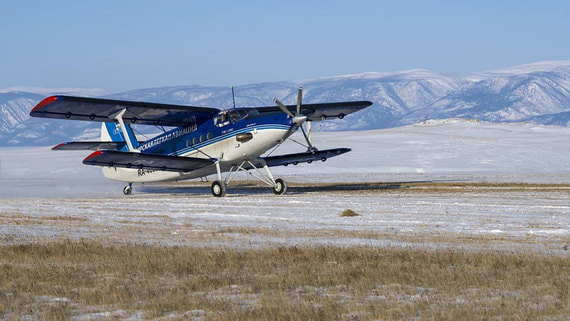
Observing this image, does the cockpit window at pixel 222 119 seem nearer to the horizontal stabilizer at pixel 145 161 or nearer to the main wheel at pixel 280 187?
the horizontal stabilizer at pixel 145 161

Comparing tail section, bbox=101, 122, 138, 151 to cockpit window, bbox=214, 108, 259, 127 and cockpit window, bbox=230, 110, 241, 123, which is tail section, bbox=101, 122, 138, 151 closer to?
cockpit window, bbox=214, 108, 259, 127

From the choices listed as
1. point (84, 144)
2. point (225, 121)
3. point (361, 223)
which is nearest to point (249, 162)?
point (225, 121)

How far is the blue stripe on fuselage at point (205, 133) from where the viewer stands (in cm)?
3119

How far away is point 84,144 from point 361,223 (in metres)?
20.4

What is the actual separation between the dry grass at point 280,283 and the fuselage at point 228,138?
15.5 meters

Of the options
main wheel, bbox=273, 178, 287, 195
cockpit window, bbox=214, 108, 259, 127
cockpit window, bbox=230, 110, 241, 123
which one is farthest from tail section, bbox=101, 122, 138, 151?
main wheel, bbox=273, 178, 287, 195

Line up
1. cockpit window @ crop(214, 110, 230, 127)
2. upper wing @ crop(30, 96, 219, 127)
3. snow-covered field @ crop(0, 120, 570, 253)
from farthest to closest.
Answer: cockpit window @ crop(214, 110, 230, 127) → upper wing @ crop(30, 96, 219, 127) → snow-covered field @ crop(0, 120, 570, 253)

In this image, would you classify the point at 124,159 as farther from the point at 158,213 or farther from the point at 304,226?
the point at 304,226

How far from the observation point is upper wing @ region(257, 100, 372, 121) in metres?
34.7

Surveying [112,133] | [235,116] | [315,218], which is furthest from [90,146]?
[315,218]

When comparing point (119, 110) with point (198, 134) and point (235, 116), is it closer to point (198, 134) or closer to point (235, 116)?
point (198, 134)

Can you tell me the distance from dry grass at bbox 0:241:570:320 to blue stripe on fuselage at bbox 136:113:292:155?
15.5 meters

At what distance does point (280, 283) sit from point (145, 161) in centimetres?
2118

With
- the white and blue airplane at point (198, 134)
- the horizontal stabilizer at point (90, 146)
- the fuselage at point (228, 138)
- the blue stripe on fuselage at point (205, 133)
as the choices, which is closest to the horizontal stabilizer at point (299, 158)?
the white and blue airplane at point (198, 134)
